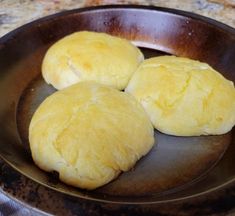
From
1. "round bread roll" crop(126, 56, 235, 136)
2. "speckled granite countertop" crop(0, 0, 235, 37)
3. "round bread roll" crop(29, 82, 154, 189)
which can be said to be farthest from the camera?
"speckled granite countertop" crop(0, 0, 235, 37)

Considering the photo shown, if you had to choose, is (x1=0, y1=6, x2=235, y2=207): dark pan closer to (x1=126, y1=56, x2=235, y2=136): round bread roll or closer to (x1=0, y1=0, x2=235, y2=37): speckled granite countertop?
(x1=126, y1=56, x2=235, y2=136): round bread roll

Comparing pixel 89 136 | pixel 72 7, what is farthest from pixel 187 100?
pixel 72 7

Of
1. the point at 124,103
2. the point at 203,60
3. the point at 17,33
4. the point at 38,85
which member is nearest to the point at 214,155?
the point at 124,103

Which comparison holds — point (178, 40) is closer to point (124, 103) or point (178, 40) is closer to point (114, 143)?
point (124, 103)

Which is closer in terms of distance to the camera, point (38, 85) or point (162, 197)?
point (162, 197)

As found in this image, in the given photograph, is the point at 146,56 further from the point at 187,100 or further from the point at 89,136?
the point at 89,136

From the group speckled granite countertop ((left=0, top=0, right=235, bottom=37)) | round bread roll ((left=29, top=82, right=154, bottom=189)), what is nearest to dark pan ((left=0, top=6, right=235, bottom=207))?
round bread roll ((left=29, top=82, right=154, bottom=189))

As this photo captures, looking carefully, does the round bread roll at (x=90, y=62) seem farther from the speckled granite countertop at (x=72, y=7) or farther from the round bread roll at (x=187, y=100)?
the speckled granite countertop at (x=72, y=7)
